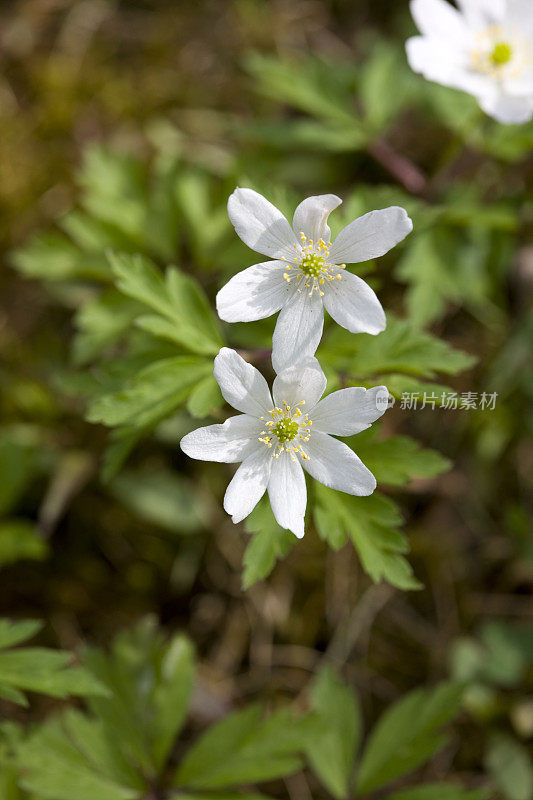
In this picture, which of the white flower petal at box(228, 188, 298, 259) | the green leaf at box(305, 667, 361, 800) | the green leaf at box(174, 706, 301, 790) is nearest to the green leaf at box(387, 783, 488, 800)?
the green leaf at box(305, 667, 361, 800)

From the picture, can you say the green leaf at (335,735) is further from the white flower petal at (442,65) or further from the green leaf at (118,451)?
the white flower petal at (442,65)

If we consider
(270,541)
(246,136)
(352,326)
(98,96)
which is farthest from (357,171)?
(270,541)

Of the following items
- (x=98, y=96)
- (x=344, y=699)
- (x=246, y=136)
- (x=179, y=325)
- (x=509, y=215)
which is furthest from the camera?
(x=98, y=96)

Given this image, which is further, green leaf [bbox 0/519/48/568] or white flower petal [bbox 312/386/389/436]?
green leaf [bbox 0/519/48/568]

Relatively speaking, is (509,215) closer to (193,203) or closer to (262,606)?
(193,203)

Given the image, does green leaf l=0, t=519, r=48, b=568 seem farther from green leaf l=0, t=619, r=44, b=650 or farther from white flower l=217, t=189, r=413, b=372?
white flower l=217, t=189, r=413, b=372

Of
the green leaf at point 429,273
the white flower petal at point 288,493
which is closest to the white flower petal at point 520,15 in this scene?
the green leaf at point 429,273
